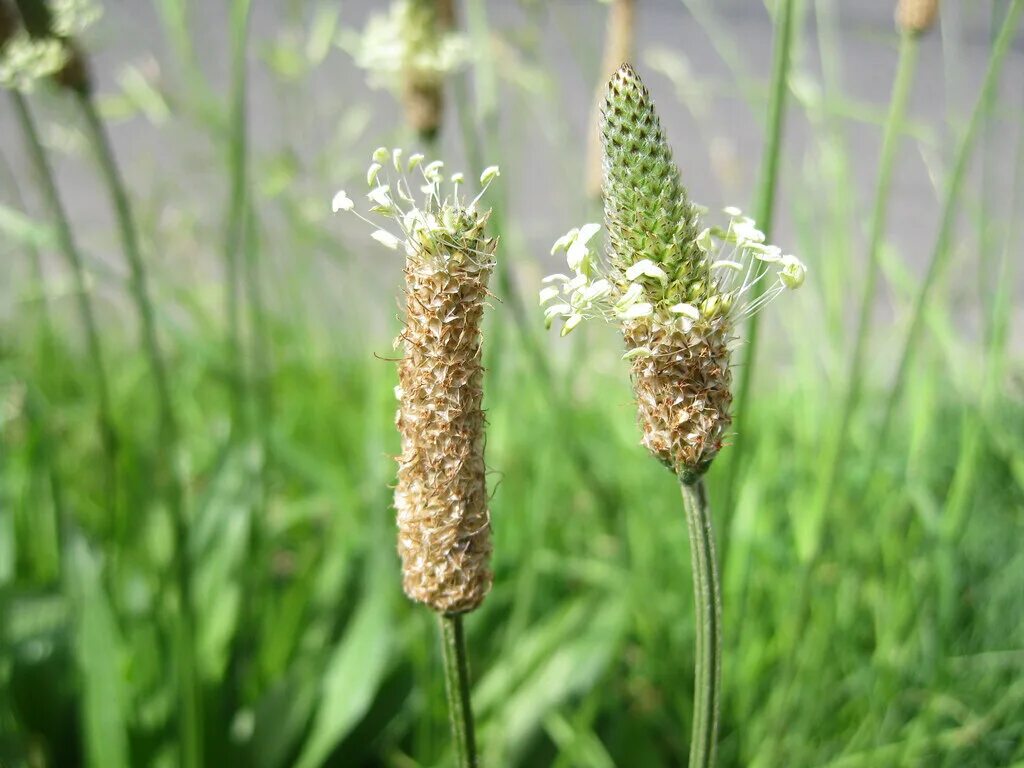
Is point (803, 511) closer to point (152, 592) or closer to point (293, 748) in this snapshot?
point (293, 748)

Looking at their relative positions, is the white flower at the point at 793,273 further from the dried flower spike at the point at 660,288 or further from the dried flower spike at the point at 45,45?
the dried flower spike at the point at 45,45

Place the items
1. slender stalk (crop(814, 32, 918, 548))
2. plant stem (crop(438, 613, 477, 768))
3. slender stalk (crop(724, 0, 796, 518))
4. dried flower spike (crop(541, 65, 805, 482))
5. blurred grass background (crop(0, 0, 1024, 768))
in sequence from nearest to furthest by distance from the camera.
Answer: dried flower spike (crop(541, 65, 805, 482)) < plant stem (crop(438, 613, 477, 768)) < slender stalk (crop(724, 0, 796, 518)) < slender stalk (crop(814, 32, 918, 548)) < blurred grass background (crop(0, 0, 1024, 768))

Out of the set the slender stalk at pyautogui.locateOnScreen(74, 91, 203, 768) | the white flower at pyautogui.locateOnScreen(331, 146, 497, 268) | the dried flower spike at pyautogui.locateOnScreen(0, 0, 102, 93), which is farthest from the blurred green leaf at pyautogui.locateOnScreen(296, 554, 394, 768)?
the white flower at pyautogui.locateOnScreen(331, 146, 497, 268)

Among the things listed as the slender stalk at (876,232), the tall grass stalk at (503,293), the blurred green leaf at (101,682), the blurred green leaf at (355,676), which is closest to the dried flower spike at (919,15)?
the slender stalk at (876,232)

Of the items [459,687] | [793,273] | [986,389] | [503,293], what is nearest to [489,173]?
[793,273]

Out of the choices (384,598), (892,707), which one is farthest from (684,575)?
(384,598)

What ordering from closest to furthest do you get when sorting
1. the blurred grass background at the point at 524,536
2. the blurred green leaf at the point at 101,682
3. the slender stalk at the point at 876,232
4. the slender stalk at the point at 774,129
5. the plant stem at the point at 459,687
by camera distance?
the plant stem at the point at 459,687 → the slender stalk at the point at 774,129 → the slender stalk at the point at 876,232 → the blurred green leaf at the point at 101,682 → the blurred grass background at the point at 524,536

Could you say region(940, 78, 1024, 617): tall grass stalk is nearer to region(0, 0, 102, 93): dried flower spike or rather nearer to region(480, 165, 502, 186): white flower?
region(480, 165, 502, 186): white flower
